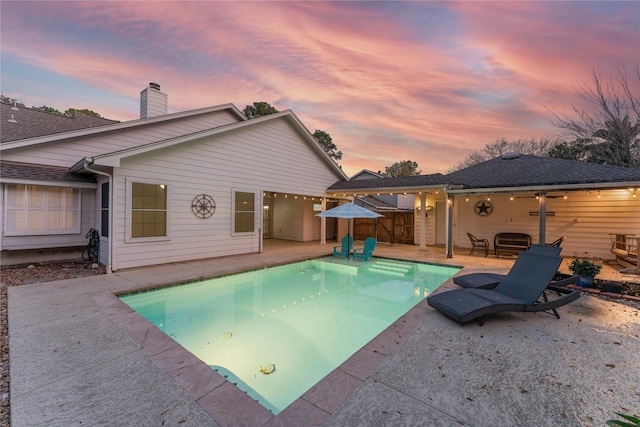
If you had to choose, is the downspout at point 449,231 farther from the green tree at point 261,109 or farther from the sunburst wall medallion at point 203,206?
the green tree at point 261,109

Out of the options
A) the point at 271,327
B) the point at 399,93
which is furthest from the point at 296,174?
the point at 271,327

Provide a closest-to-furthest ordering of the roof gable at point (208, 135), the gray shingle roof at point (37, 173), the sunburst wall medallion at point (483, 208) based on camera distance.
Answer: the roof gable at point (208, 135) → the gray shingle roof at point (37, 173) → the sunburst wall medallion at point (483, 208)

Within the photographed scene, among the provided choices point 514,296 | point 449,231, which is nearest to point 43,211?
point 514,296

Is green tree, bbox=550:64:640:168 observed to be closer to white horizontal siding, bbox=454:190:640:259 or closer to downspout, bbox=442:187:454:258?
white horizontal siding, bbox=454:190:640:259

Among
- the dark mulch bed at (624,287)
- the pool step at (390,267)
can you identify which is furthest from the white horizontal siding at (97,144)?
the dark mulch bed at (624,287)

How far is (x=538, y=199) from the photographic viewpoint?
10.8 metres

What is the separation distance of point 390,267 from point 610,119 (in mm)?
18758

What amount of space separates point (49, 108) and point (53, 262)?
22.2m

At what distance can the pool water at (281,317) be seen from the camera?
359 cm

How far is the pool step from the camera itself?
29.1 ft

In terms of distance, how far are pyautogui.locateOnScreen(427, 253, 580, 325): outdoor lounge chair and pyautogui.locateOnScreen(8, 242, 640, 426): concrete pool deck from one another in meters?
0.23

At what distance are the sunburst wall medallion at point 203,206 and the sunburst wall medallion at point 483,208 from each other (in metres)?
11.2

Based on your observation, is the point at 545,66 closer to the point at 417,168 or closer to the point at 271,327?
the point at 271,327

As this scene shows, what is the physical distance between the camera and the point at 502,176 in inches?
408
